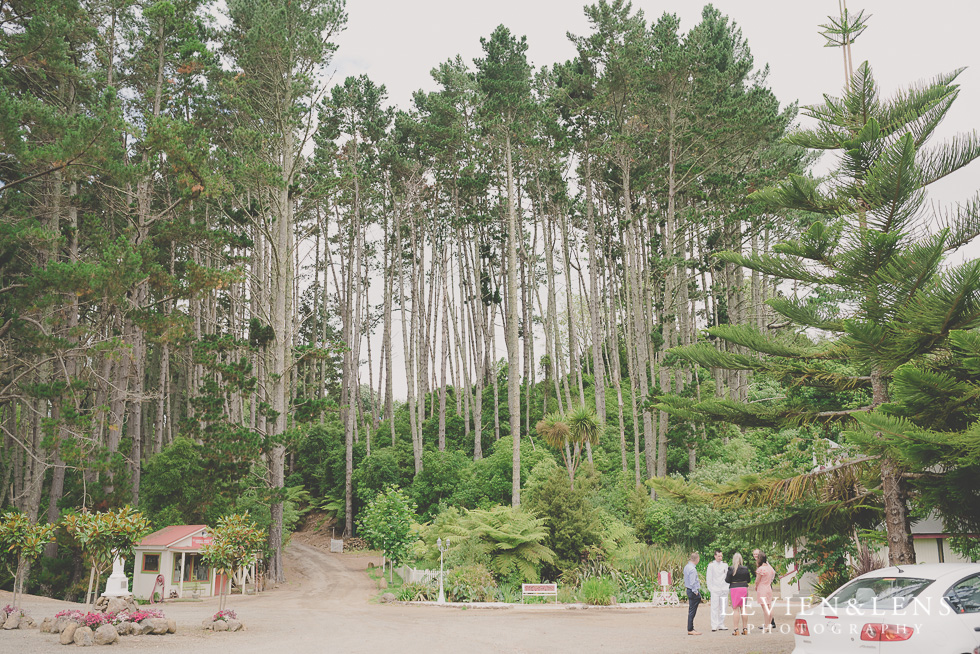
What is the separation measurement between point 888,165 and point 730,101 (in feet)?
50.0

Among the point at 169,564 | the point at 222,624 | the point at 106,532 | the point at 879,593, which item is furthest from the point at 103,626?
the point at 879,593

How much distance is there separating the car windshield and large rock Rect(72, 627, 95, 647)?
31.8 feet

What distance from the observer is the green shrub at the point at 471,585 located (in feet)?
46.3

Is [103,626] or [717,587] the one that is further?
[103,626]

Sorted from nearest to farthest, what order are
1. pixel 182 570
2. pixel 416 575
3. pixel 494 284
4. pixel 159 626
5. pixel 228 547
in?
pixel 159 626, pixel 228 547, pixel 416 575, pixel 182 570, pixel 494 284

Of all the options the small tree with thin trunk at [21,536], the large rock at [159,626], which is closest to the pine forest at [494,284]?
the small tree with thin trunk at [21,536]

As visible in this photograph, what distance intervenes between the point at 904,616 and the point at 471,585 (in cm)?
1079

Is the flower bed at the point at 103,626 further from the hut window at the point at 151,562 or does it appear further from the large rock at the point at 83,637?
the hut window at the point at 151,562

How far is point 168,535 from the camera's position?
17.6m

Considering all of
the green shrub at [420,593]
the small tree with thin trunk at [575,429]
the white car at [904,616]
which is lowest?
the green shrub at [420,593]

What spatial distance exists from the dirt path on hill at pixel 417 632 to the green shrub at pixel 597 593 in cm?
53

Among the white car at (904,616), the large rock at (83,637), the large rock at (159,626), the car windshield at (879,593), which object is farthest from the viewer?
the large rock at (159,626)

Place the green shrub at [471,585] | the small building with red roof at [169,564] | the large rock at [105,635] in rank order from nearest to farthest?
the large rock at [105,635]
the green shrub at [471,585]
the small building with red roof at [169,564]

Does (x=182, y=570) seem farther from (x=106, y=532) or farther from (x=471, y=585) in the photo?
(x=471, y=585)
